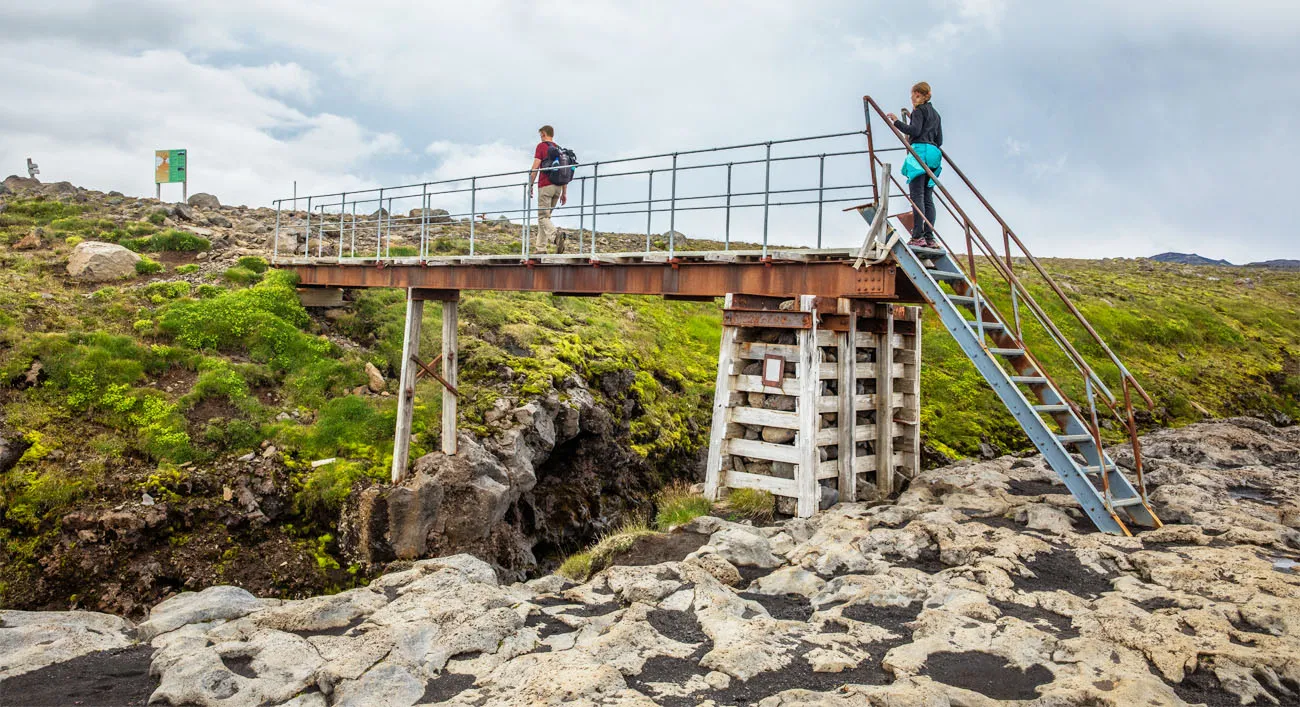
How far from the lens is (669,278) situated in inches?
524

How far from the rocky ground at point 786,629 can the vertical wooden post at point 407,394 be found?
7.18 meters

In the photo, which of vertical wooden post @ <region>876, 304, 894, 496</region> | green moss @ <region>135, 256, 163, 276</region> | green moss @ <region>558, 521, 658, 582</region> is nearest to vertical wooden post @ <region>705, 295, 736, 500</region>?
green moss @ <region>558, 521, 658, 582</region>

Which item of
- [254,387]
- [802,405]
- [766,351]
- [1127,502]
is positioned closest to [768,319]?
[766,351]

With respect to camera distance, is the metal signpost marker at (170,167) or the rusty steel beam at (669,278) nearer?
the rusty steel beam at (669,278)

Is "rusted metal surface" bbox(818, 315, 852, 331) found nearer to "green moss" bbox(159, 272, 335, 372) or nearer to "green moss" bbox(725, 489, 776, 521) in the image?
"green moss" bbox(725, 489, 776, 521)

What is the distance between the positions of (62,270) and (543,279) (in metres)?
15.7

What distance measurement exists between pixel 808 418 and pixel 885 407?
2034mm

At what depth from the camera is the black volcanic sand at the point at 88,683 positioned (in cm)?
658

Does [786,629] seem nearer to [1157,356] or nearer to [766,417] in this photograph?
[766,417]

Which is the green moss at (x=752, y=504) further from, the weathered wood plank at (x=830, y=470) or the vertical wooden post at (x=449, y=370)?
the vertical wooden post at (x=449, y=370)

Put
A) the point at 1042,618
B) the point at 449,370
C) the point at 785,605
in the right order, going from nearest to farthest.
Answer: the point at 1042,618, the point at 785,605, the point at 449,370

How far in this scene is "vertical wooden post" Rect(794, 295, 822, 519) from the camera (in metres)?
11.5

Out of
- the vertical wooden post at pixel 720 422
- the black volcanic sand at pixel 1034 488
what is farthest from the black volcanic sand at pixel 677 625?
the black volcanic sand at pixel 1034 488

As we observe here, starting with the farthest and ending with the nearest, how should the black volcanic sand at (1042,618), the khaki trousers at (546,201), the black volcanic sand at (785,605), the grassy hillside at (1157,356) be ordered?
the grassy hillside at (1157,356) < the khaki trousers at (546,201) < the black volcanic sand at (785,605) < the black volcanic sand at (1042,618)
